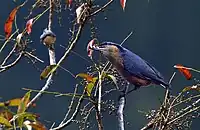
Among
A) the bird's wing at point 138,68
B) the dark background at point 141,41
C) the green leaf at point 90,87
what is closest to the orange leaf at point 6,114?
the green leaf at point 90,87

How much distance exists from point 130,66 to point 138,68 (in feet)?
0.11

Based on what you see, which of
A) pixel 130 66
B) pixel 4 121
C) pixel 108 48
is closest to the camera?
pixel 4 121

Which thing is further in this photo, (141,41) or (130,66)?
(141,41)

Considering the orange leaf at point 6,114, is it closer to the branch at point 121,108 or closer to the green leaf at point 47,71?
the green leaf at point 47,71

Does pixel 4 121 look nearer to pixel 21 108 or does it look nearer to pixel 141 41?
pixel 21 108

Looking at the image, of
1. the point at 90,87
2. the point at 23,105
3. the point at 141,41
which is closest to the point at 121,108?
the point at 90,87

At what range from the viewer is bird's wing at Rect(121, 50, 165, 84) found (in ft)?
4.73

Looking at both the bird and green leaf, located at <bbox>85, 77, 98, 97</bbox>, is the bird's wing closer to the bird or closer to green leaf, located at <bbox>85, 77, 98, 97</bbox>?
the bird

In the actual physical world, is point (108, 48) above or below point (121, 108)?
above

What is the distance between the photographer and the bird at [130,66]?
1.37 m

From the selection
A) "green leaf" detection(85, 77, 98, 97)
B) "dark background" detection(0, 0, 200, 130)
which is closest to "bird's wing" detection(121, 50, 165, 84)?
"green leaf" detection(85, 77, 98, 97)

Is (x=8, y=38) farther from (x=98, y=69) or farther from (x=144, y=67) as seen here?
(x=144, y=67)

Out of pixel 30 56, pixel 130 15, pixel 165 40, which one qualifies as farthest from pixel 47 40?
pixel 165 40

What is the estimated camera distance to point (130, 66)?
4.79ft
